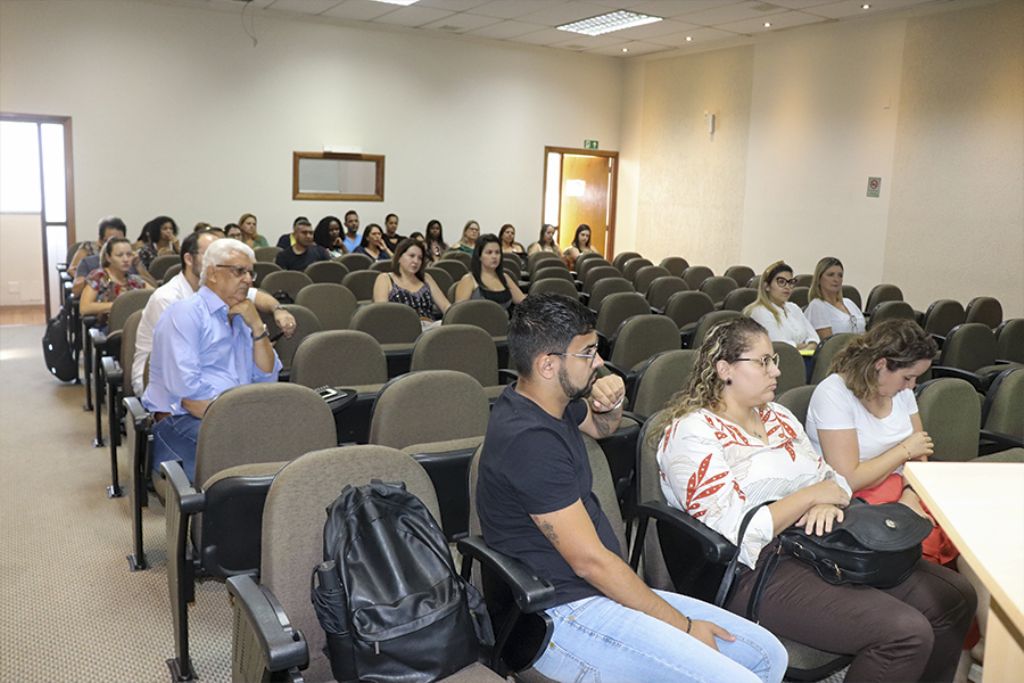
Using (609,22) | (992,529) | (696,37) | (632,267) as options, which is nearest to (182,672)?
(992,529)

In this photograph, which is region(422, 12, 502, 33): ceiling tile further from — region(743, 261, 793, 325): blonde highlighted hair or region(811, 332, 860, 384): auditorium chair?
region(811, 332, 860, 384): auditorium chair

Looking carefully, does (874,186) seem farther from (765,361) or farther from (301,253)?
(765,361)

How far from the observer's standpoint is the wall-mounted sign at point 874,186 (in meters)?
11.0

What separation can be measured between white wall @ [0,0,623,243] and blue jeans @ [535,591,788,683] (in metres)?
10.7

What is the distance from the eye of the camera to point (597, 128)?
49.8 feet

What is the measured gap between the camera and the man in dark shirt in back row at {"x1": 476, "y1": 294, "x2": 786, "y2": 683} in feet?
7.12

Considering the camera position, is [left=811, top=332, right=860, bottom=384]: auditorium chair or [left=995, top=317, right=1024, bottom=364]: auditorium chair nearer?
[left=811, top=332, right=860, bottom=384]: auditorium chair

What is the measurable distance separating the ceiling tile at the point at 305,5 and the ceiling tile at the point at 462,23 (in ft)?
5.20

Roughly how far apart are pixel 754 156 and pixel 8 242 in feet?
34.2

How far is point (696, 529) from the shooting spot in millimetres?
2572

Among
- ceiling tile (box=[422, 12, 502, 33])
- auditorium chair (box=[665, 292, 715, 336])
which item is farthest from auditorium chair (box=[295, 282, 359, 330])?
ceiling tile (box=[422, 12, 502, 33])

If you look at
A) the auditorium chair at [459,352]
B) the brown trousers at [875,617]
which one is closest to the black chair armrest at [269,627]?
the brown trousers at [875,617]

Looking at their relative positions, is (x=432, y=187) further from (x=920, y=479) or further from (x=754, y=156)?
(x=920, y=479)

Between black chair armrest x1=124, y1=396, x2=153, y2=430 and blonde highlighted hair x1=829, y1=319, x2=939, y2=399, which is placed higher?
blonde highlighted hair x1=829, y1=319, x2=939, y2=399
